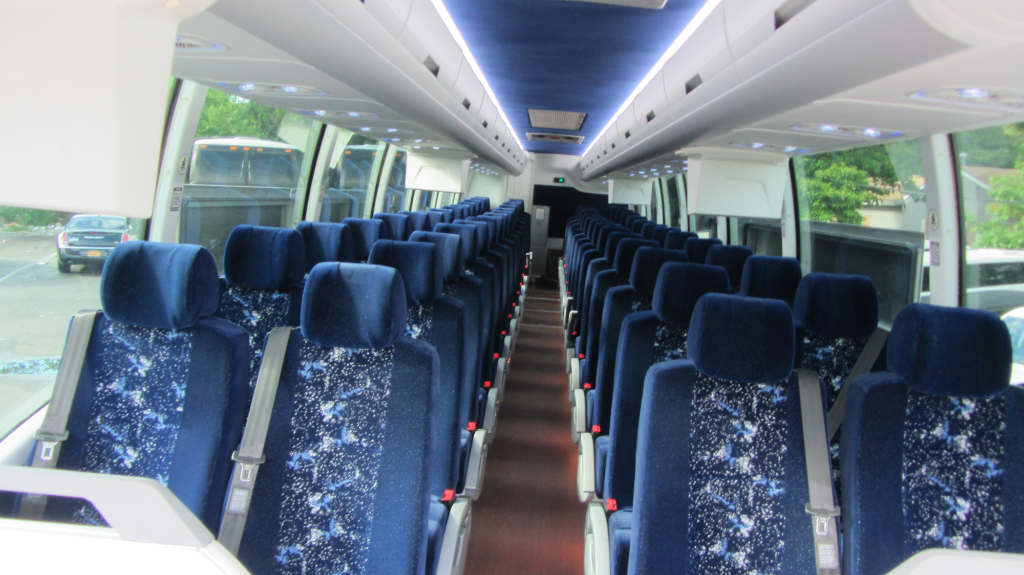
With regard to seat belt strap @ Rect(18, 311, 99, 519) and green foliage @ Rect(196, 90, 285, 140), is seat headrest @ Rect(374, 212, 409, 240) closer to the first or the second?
green foliage @ Rect(196, 90, 285, 140)

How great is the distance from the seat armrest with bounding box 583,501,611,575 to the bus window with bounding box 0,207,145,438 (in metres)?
2.27

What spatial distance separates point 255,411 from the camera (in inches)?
87.4

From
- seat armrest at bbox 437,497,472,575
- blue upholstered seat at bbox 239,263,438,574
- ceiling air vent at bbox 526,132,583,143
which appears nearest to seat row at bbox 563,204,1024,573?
seat armrest at bbox 437,497,472,575

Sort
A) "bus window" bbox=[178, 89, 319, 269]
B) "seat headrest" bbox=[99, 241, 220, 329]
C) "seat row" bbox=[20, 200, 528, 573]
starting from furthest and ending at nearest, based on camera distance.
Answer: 1. "bus window" bbox=[178, 89, 319, 269]
2. "seat headrest" bbox=[99, 241, 220, 329]
3. "seat row" bbox=[20, 200, 528, 573]

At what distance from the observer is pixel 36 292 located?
123 inches

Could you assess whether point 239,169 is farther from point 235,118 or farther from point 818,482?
point 818,482

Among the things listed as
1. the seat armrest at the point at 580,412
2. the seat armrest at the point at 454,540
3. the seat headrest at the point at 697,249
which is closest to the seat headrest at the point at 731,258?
the seat headrest at the point at 697,249

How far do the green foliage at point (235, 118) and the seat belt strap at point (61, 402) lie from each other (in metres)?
2.33

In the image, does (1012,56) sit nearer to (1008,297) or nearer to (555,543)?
(1008,297)

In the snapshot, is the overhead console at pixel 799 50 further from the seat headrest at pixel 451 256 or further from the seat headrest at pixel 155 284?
the seat headrest at pixel 155 284

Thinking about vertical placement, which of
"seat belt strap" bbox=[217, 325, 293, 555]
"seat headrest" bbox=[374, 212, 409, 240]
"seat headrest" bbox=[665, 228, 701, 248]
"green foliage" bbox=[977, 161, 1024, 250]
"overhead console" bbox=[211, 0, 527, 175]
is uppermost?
"overhead console" bbox=[211, 0, 527, 175]

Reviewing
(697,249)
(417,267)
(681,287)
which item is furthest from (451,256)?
(697,249)

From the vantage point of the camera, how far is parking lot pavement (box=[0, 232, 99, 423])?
2.93 meters

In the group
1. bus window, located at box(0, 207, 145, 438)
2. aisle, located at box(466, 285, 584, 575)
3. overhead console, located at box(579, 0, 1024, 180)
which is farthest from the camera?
aisle, located at box(466, 285, 584, 575)
